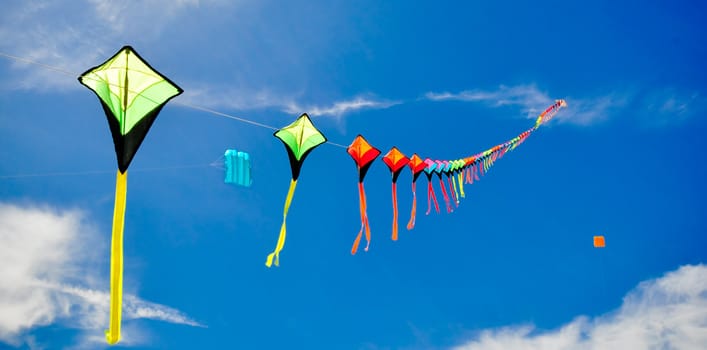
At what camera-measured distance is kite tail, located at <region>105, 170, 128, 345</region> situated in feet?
15.7

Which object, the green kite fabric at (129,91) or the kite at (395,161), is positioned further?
the kite at (395,161)

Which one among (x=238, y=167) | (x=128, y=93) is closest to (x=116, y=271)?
(x=128, y=93)

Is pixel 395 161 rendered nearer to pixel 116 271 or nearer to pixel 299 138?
pixel 299 138

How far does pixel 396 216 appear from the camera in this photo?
1027 centimetres

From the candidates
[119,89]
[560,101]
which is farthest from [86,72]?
[560,101]

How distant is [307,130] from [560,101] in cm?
1628

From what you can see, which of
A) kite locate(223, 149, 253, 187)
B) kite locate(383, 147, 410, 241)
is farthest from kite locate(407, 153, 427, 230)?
kite locate(223, 149, 253, 187)

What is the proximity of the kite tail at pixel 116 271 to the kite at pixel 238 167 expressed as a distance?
626cm

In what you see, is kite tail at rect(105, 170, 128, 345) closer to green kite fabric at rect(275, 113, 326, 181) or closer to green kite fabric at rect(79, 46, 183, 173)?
green kite fabric at rect(79, 46, 183, 173)

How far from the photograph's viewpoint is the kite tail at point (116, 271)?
4.80 meters

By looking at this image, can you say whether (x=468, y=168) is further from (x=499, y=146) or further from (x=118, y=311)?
(x=118, y=311)

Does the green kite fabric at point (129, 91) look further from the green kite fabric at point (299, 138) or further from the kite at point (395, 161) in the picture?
the kite at point (395, 161)

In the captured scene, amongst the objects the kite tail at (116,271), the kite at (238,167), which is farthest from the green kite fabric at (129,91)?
the kite at (238,167)

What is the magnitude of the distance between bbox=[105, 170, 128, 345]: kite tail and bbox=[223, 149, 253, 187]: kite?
6.26 m
